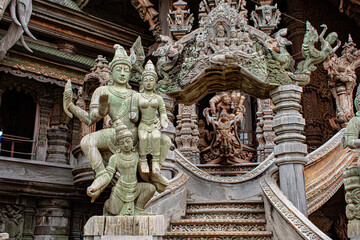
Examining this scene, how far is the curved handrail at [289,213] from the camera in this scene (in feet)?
16.6

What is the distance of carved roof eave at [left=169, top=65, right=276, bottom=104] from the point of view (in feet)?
22.1

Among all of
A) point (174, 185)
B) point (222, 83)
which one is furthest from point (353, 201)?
point (222, 83)

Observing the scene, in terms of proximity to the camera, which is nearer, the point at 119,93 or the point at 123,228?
the point at 123,228

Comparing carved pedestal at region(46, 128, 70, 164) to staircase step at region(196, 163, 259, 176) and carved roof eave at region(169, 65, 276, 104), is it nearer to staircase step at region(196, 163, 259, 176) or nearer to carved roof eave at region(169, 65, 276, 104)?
staircase step at region(196, 163, 259, 176)

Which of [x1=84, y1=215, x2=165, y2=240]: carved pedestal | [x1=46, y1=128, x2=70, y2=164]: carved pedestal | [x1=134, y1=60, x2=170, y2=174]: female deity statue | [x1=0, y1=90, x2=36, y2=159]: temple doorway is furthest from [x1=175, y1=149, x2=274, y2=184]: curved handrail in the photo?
[x1=0, y1=90, x2=36, y2=159]: temple doorway

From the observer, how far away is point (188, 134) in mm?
11234

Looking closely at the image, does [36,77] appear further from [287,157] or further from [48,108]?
[287,157]

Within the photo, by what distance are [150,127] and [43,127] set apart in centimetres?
757

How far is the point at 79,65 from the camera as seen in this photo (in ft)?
36.2

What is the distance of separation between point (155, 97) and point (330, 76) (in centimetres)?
699

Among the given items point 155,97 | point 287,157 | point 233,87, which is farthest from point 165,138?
point 233,87

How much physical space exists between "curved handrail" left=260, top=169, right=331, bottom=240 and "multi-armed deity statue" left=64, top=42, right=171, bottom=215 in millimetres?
2048

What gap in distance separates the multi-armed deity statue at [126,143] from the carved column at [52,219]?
619 centimetres

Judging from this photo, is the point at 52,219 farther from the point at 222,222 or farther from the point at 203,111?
the point at 222,222
